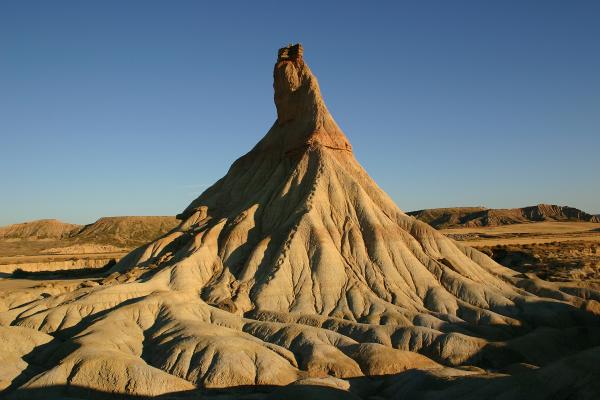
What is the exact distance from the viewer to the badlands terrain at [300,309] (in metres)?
30.2

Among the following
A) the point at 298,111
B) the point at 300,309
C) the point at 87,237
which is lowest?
the point at 300,309

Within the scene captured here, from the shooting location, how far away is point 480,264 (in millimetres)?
55906

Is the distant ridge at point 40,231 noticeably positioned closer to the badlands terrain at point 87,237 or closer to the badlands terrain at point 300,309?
the badlands terrain at point 87,237

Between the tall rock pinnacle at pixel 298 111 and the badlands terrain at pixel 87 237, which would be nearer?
the tall rock pinnacle at pixel 298 111

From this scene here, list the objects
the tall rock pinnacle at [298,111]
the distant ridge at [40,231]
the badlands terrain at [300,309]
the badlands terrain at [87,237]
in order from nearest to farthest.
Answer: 1. the badlands terrain at [300,309]
2. the tall rock pinnacle at [298,111]
3. the badlands terrain at [87,237]
4. the distant ridge at [40,231]

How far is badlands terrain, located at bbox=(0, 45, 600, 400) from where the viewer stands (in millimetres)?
30203

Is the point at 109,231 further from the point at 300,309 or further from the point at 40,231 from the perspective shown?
the point at 300,309

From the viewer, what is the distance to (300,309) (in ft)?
147

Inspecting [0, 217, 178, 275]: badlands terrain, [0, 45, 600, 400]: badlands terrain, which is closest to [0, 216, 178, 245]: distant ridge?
[0, 217, 178, 275]: badlands terrain

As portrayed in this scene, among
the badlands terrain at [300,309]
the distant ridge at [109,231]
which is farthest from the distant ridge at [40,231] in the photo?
the badlands terrain at [300,309]

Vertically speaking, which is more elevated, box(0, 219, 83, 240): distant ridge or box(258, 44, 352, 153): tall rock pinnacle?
box(258, 44, 352, 153): tall rock pinnacle

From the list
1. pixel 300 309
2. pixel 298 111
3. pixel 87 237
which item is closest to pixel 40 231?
pixel 87 237

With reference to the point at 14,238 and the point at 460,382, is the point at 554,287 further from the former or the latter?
the point at 14,238

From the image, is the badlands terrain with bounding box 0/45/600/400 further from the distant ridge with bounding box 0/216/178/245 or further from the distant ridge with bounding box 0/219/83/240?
the distant ridge with bounding box 0/219/83/240
